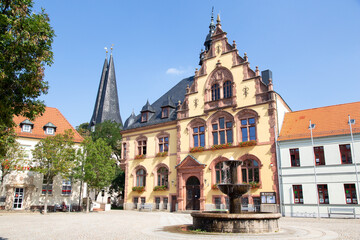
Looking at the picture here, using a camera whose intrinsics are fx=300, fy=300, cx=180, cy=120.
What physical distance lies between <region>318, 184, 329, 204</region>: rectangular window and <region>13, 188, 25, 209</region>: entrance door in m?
29.8

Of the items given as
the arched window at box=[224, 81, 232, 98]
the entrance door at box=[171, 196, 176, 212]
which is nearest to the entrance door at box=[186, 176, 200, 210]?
the entrance door at box=[171, 196, 176, 212]

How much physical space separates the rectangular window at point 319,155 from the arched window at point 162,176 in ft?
52.2

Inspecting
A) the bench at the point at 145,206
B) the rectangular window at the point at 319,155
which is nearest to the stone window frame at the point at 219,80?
the rectangular window at the point at 319,155

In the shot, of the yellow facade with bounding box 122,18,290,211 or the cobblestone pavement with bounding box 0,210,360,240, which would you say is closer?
the cobblestone pavement with bounding box 0,210,360,240

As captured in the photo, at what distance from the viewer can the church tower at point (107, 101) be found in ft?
223

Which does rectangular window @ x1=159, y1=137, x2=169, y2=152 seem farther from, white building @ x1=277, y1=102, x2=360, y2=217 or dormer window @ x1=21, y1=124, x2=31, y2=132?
dormer window @ x1=21, y1=124, x2=31, y2=132

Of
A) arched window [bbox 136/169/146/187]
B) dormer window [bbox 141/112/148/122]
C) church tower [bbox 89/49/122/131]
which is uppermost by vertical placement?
church tower [bbox 89/49/122/131]

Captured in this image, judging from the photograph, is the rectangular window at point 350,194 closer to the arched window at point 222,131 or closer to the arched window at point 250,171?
the arched window at point 250,171

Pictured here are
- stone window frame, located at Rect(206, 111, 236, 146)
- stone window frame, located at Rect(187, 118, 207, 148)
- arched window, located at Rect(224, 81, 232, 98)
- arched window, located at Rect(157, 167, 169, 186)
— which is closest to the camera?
stone window frame, located at Rect(206, 111, 236, 146)

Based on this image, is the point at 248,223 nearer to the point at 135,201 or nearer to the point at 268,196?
the point at 268,196

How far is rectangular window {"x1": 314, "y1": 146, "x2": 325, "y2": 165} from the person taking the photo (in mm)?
25391

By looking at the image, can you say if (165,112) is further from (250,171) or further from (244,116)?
(250,171)

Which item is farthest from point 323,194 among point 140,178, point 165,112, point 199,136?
point 140,178

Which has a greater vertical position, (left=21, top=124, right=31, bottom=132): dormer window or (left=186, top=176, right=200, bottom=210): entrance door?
(left=21, top=124, right=31, bottom=132): dormer window
